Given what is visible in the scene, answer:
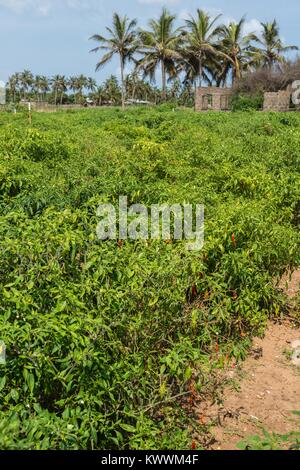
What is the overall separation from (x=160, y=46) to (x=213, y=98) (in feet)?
13.4

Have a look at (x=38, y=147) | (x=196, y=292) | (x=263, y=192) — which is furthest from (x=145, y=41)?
(x=196, y=292)

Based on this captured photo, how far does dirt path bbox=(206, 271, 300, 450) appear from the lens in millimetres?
3039

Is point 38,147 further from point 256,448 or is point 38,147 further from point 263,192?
point 256,448

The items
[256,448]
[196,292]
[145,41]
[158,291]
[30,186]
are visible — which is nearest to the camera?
[256,448]

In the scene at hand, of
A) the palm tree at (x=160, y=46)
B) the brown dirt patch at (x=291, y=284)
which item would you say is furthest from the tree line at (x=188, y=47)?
the brown dirt patch at (x=291, y=284)

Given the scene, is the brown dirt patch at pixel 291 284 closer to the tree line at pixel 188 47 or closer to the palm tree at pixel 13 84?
the tree line at pixel 188 47

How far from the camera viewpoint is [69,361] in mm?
2510

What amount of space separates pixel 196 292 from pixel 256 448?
148 cm

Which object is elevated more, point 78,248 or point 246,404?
point 78,248

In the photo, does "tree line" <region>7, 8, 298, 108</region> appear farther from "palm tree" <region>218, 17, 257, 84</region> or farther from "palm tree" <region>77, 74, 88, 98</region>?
"palm tree" <region>77, 74, 88, 98</region>

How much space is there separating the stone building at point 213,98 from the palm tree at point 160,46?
256 cm

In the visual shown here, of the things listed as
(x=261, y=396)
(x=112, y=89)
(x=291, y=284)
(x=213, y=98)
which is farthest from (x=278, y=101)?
(x=112, y=89)

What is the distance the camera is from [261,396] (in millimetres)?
3377

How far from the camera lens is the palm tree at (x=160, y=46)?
1115 inches
